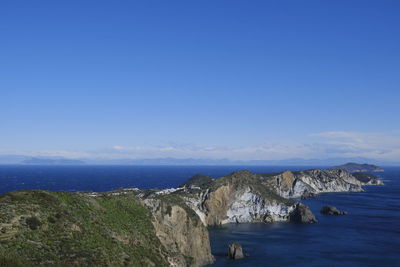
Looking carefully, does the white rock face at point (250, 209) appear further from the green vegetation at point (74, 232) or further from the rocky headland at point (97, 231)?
the green vegetation at point (74, 232)

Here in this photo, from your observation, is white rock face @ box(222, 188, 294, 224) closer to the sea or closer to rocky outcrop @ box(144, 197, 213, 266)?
the sea

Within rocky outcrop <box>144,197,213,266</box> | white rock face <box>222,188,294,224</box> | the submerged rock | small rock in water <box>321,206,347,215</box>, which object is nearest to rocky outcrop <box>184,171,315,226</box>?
white rock face <box>222,188,294,224</box>

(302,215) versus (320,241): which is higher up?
(302,215)

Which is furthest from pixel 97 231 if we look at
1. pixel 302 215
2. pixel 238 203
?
pixel 302 215

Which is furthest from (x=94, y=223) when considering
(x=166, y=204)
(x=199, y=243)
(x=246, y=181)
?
(x=246, y=181)

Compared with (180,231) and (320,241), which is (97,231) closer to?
(180,231)

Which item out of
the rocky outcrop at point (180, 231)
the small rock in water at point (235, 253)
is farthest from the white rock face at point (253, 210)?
the rocky outcrop at point (180, 231)

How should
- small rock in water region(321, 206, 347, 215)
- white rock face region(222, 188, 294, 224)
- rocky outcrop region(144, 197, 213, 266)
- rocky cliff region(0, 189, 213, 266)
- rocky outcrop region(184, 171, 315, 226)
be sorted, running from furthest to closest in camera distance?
small rock in water region(321, 206, 347, 215)
white rock face region(222, 188, 294, 224)
rocky outcrop region(184, 171, 315, 226)
rocky outcrop region(144, 197, 213, 266)
rocky cliff region(0, 189, 213, 266)

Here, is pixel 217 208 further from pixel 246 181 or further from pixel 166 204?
pixel 166 204
